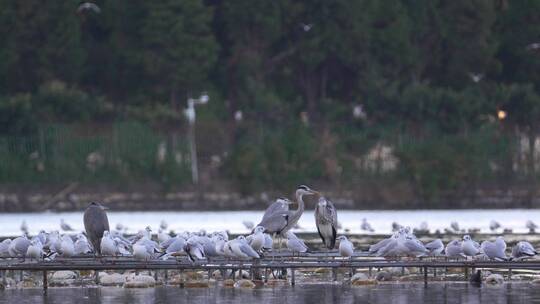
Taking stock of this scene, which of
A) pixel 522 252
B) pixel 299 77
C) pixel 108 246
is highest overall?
pixel 299 77

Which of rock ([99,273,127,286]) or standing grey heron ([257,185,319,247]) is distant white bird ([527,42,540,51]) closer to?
standing grey heron ([257,185,319,247])

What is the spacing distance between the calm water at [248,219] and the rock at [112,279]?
1611 cm

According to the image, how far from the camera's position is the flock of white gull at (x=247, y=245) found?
94.4ft

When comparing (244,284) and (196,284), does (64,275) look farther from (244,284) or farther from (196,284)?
(244,284)

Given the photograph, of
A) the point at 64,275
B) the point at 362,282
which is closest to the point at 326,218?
the point at 362,282

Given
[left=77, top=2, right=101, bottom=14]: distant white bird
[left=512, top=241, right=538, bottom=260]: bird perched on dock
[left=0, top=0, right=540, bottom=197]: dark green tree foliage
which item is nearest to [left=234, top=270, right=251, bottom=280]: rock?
[left=512, top=241, right=538, bottom=260]: bird perched on dock

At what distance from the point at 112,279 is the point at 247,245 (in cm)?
201

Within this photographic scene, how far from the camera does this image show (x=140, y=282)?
2791cm

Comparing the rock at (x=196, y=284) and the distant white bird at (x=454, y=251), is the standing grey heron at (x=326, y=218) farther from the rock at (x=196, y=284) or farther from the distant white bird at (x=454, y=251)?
the rock at (x=196, y=284)

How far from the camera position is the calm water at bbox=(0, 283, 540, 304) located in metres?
25.4

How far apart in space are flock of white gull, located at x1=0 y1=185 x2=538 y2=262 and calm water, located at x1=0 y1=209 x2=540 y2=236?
13.6 m

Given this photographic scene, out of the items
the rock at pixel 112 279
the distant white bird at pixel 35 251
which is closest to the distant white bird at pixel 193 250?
the rock at pixel 112 279

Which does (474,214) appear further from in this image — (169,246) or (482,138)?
(169,246)

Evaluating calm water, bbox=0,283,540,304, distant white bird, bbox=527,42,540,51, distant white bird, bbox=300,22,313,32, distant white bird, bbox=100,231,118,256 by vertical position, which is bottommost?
calm water, bbox=0,283,540,304
